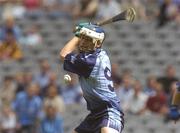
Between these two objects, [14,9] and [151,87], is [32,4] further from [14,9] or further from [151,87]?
[151,87]

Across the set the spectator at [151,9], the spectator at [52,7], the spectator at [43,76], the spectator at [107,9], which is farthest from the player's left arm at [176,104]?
the spectator at [52,7]

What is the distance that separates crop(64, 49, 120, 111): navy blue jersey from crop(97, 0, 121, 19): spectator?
9365 mm

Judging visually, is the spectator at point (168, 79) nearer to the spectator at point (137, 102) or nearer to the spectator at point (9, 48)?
the spectator at point (137, 102)

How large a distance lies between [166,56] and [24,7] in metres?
3.73

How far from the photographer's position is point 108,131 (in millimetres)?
9711

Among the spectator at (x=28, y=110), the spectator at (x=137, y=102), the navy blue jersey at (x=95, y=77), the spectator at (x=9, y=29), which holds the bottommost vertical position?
the navy blue jersey at (x=95, y=77)

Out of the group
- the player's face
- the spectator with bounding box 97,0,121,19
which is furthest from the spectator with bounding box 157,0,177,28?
the player's face

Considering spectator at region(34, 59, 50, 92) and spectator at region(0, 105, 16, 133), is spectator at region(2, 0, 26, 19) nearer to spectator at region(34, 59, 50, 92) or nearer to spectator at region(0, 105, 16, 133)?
spectator at region(34, 59, 50, 92)

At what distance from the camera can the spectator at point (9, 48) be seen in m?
17.9

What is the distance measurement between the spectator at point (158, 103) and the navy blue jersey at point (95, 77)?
234 inches

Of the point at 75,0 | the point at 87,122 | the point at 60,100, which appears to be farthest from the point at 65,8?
the point at 87,122

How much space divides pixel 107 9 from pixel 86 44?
9.49 meters

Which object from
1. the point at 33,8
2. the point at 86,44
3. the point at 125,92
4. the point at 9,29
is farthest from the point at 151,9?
the point at 86,44

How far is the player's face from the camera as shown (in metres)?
9.86
